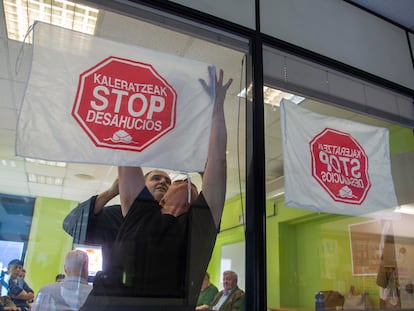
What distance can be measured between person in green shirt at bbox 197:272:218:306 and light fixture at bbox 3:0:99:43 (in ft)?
4.54

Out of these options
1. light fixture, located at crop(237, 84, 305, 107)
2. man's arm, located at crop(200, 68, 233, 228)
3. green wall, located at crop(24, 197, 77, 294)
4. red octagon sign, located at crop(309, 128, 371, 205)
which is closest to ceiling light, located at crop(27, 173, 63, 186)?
Answer: green wall, located at crop(24, 197, 77, 294)

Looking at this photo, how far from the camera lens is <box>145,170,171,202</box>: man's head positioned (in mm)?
1812

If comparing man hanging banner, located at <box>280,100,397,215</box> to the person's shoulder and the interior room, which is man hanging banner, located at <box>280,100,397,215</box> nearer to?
the interior room

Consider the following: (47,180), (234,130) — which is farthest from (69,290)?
(47,180)

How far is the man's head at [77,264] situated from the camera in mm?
1856

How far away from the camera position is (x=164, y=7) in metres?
1.86

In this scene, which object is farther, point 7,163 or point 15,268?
point 7,163

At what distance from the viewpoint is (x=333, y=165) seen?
6.95ft

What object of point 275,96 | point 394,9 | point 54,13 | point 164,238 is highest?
point 394,9

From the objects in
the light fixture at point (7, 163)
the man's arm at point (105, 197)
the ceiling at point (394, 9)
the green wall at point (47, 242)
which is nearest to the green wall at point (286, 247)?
the green wall at point (47, 242)

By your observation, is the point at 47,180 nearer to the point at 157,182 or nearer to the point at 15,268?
the point at 15,268

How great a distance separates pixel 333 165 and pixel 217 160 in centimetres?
78

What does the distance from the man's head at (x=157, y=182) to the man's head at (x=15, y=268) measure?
2.85 feet

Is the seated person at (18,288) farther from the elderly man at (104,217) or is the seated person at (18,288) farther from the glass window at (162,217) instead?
the elderly man at (104,217)
